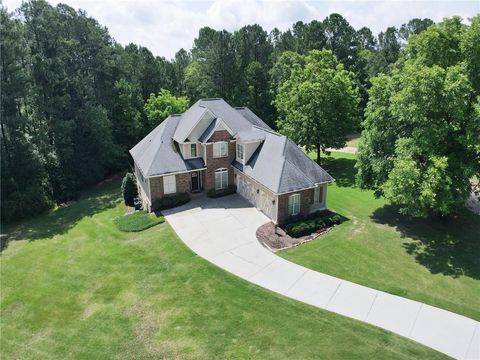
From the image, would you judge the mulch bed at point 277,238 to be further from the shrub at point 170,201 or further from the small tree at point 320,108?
the small tree at point 320,108

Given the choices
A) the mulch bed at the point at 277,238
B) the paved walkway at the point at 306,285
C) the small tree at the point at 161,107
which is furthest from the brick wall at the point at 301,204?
the small tree at the point at 161,107

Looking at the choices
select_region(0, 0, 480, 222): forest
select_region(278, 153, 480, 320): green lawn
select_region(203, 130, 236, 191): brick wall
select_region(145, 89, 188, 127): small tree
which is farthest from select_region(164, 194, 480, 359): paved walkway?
select_region(145, 89, 188, 127): small tree

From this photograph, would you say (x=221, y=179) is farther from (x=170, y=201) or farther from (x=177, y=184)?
(x=170, y=201)

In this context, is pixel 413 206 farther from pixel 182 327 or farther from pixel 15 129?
pixel 15 129

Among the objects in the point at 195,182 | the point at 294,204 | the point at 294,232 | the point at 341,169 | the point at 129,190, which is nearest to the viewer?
the point at 294,232

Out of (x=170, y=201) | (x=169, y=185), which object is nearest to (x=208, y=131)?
(x=169, y=185)

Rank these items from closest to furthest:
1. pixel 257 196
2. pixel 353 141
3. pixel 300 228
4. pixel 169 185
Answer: pixel 300 228 < pixel 257 196 < pixel 169 185 < pixel 353 141
